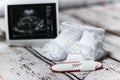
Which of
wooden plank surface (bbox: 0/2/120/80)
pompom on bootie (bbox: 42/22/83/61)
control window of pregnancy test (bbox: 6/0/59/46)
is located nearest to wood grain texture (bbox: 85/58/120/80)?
wooden plank surface (bbox: 0/2/120/80)

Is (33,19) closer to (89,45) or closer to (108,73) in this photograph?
(89,45)

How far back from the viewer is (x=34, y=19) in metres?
1.20

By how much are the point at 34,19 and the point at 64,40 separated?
191 millimetres

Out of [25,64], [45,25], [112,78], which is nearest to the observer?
[112,78]

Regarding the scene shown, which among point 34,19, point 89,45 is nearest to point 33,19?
point 34,19

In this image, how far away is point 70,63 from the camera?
992 mm

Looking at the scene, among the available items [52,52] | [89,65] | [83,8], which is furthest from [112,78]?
[83,8]

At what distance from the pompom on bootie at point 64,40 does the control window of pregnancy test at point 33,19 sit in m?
0.10

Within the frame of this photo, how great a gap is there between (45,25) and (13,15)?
0.15 m

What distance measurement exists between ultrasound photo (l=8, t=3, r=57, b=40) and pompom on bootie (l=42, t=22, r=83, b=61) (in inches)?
3.9

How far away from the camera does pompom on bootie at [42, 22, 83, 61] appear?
3.52 feet

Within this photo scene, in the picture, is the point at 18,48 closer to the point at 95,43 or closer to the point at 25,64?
the point at 25,64

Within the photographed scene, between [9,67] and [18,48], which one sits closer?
[9,67]

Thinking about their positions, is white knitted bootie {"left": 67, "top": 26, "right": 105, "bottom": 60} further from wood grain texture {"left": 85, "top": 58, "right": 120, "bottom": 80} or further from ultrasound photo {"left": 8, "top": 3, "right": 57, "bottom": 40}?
ultrasound photo {"left": 8, "top": 3, "right": 57, "bottom": 40}
